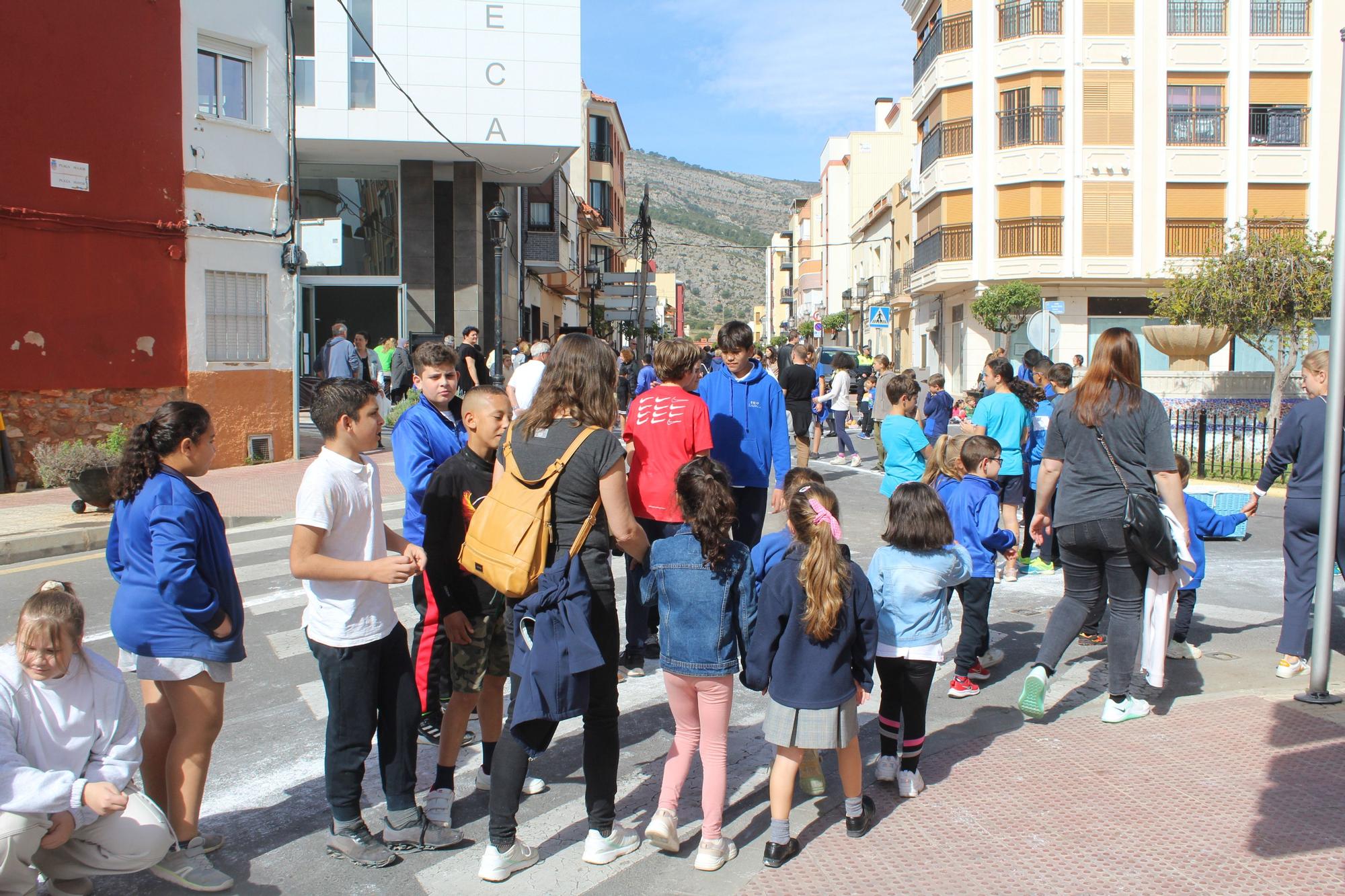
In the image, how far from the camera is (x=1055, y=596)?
768 cm

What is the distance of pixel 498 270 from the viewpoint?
2627 cm

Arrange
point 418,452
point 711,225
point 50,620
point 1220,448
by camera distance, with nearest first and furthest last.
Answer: point 50,620
point 418,452
point 1220,448
point 711,225

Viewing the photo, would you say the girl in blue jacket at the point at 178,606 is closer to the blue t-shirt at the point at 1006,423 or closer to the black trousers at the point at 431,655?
the black trousers at the point at 431,655

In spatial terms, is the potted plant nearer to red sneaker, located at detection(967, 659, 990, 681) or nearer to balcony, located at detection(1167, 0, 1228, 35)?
red sneaker, located at detection(967, 659, 990, 681)

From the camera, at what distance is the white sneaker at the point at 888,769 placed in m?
4.35

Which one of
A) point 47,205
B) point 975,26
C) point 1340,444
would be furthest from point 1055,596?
point 975,26

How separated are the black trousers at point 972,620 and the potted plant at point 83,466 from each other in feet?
27.0

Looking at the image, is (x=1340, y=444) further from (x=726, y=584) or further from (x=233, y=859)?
(x=233, y=859)

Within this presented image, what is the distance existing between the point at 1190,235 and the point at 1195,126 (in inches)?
140

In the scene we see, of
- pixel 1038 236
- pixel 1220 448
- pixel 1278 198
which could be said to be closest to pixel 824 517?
pixel 1220 448

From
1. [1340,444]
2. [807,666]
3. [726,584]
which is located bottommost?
[807,666]

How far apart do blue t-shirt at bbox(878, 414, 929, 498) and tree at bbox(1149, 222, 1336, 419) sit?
63.0ft

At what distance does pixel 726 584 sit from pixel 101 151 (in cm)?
1312

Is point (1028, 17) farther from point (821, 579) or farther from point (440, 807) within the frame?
point (440, 807)
